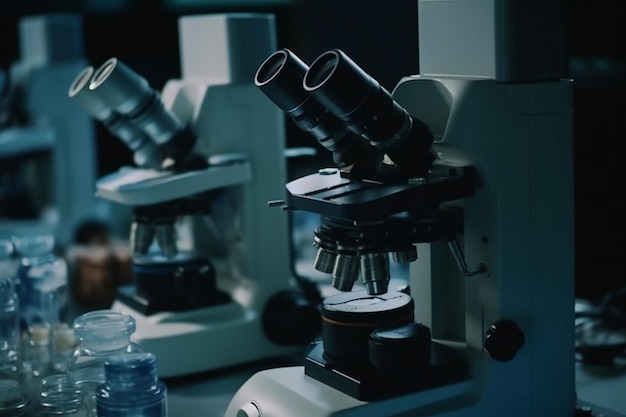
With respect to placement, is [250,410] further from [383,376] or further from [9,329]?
[9,329]

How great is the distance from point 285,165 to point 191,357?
425mm

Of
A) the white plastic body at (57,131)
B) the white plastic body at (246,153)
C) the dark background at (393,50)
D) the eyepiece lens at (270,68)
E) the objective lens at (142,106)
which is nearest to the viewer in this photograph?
the eyepiece lens at (270,68)

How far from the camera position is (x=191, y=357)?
177 cm

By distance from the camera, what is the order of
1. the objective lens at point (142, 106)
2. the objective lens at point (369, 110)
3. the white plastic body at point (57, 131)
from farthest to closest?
1. the white plastic body at point (57, 131)
2. the objective lens at point (142, 106)
3. the objective lens at point (369, 110)

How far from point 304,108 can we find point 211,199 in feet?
2.09

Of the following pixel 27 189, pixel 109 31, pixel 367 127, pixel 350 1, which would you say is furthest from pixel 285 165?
pixel 109 31

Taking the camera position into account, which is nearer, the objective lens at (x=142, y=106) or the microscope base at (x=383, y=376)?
the microscope base at (x=383, y=376)

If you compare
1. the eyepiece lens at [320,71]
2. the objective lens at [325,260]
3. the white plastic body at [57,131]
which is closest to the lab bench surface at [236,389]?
the objective lens at [325,260]

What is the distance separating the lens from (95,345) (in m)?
1.56

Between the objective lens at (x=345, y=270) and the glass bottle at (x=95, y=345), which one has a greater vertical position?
the objective lens at (x=345, y=270)

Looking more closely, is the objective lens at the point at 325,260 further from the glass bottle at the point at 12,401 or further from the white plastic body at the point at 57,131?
the white plastic body at the point at 57,131

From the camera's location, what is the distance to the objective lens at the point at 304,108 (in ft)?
4.26

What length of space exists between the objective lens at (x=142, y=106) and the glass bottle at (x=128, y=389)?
1.85ft

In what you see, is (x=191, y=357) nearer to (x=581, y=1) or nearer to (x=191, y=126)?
(x=191, y=126)
